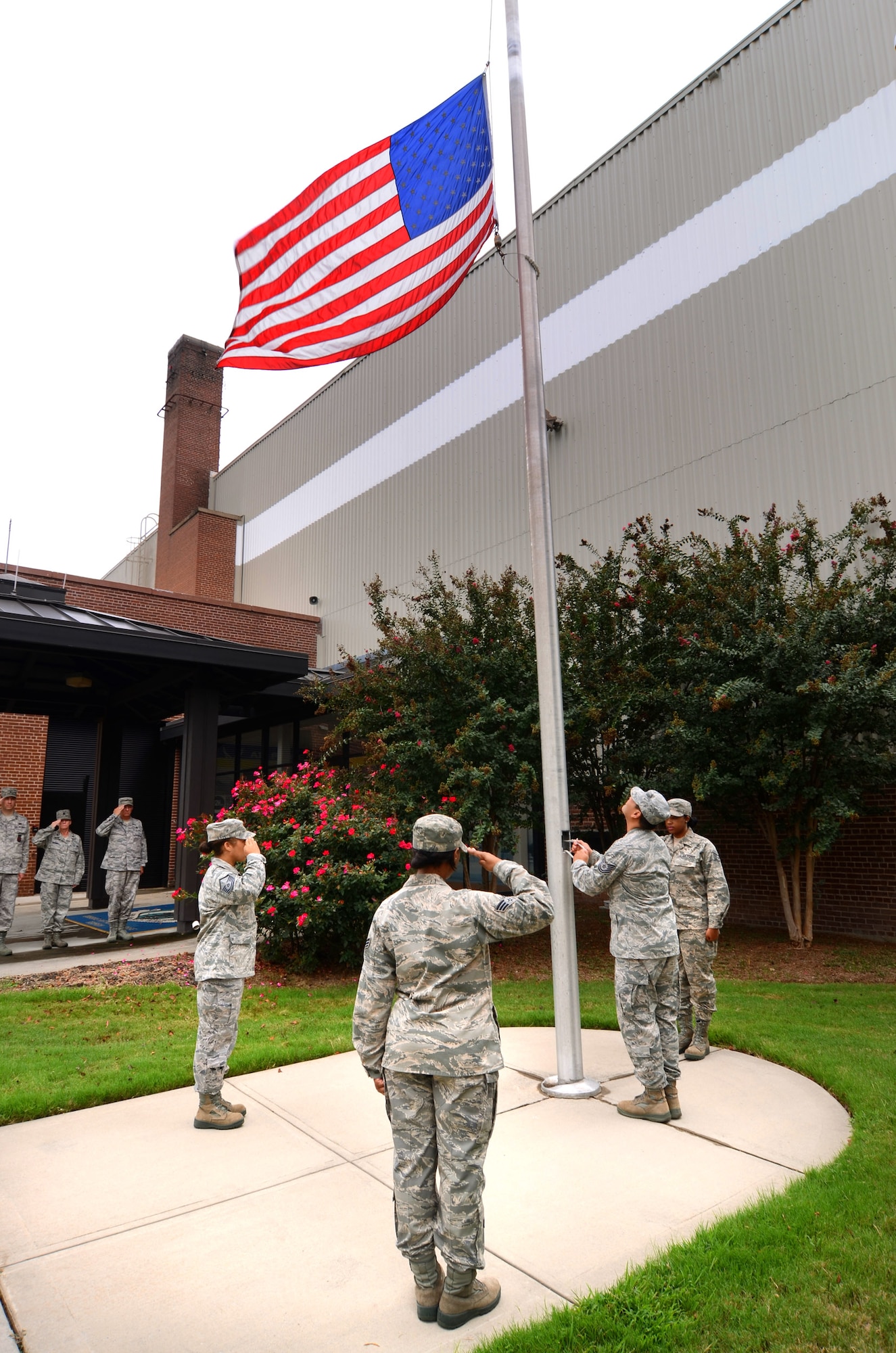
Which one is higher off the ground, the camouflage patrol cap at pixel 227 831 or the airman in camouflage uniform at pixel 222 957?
the camouflage patrol cap at pixel 227 831

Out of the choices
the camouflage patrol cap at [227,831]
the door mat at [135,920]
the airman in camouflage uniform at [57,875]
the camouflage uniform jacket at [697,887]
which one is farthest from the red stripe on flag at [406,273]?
the door mat at [135,920]

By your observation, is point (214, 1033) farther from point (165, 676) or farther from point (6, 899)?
point (165, 676)

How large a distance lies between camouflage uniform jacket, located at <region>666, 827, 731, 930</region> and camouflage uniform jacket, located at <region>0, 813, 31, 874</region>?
827 cm

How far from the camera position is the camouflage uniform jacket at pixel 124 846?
38.5 feet

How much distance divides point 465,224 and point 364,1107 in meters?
6.57

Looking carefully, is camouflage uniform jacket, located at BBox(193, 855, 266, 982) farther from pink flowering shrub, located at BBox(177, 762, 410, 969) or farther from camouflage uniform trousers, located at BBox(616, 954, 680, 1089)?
pink flowering shrub, located at BBox(177, 762, 410, 969)

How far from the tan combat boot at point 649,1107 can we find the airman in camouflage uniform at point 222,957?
2277 millimetres

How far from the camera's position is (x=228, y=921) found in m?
5.12

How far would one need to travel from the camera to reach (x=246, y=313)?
7.44 metres

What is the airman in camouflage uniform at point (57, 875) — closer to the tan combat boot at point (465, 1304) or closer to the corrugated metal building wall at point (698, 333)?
the tan combat boot at point (465, 1304)

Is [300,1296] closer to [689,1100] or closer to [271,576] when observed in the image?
[689,1100]

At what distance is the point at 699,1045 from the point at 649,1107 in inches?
54.3

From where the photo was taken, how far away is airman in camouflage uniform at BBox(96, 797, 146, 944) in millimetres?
11680

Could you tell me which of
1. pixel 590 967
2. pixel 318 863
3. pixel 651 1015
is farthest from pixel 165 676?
pixel 651 1015
